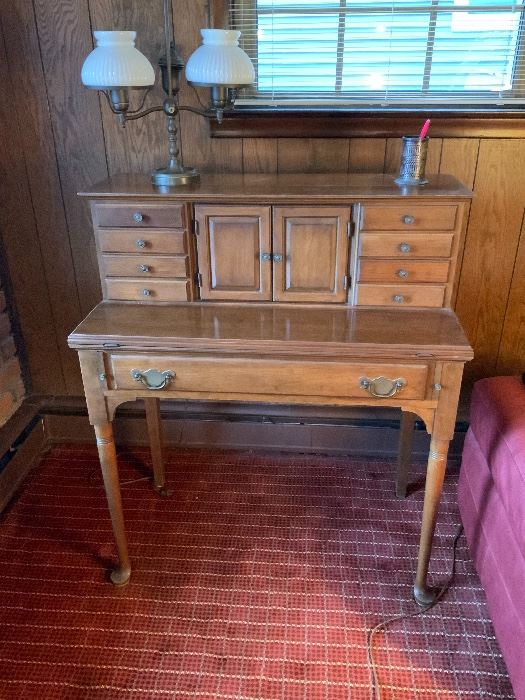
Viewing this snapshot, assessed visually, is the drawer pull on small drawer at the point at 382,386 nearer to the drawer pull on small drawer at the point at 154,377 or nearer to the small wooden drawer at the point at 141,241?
the drawer pull on small drawer at the point at 154,377

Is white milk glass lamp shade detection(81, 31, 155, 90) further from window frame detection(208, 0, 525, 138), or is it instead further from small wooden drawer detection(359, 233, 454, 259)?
small wooden drawer detection(359, 233, 454, 259)

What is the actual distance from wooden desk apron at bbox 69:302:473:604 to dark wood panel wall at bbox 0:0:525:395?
54 centimetres

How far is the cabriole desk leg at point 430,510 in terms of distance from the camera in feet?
4.80

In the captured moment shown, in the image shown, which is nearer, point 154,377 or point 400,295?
point 154,377

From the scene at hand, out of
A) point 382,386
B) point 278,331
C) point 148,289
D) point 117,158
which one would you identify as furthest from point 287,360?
point 117,158

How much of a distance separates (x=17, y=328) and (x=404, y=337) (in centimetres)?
150

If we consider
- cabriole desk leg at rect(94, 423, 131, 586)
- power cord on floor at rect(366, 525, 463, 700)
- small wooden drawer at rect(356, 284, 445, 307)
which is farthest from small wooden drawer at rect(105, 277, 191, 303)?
power cord on floor at rect(366, 525, 463, 700)

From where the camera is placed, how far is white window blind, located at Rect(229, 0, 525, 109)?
170cm

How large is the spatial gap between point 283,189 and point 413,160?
0.36m

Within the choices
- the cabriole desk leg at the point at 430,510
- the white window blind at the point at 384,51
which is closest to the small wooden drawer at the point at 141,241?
the white window blind at the point at 384,51

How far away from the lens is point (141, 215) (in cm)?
154

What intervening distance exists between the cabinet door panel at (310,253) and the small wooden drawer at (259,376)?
0.85 feet

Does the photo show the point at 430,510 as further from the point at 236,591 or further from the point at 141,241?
the point at 141,241

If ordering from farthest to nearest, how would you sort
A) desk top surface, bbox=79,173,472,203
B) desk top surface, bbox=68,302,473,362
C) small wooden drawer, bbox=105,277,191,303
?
1. small wooden drawer, bbox=105,277,191,303
2. desk top surface, bbox=79,173,472,203
3. desk top surface, bbox=68,302,473,362
